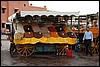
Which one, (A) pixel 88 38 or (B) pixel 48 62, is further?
(A) pixel 88 38

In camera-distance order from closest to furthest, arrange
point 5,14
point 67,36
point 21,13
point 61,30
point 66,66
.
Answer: point 66,66
point 21,13
point 67,36
point 61,30
point 5,14

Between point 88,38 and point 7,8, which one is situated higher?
point 7,8

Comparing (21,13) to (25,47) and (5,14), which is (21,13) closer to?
(25,47)

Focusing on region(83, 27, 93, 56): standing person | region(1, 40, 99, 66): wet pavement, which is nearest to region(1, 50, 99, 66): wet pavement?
region(1, 40, 99, 66): wet pavement

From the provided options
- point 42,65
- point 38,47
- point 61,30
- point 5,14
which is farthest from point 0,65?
point 5,14

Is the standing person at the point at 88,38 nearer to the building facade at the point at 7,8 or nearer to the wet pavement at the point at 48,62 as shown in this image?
the wet pavement at the point at 48,62

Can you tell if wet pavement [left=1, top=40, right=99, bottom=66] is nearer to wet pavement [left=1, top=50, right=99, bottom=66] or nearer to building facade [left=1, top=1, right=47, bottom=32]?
wet pavement [left=1, top=50, right=99, bottom=66]

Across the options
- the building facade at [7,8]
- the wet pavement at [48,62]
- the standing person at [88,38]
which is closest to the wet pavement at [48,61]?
the wet pavement at [48,62]

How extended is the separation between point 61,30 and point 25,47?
2.64 m

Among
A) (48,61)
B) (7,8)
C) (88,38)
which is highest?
(7,8)

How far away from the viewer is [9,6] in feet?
154

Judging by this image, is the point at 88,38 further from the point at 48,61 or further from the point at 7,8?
the point at 7,8

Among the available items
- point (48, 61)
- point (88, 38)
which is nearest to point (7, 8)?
point (88, 38)

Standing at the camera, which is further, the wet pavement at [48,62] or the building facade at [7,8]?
the building facade at [7,8]
